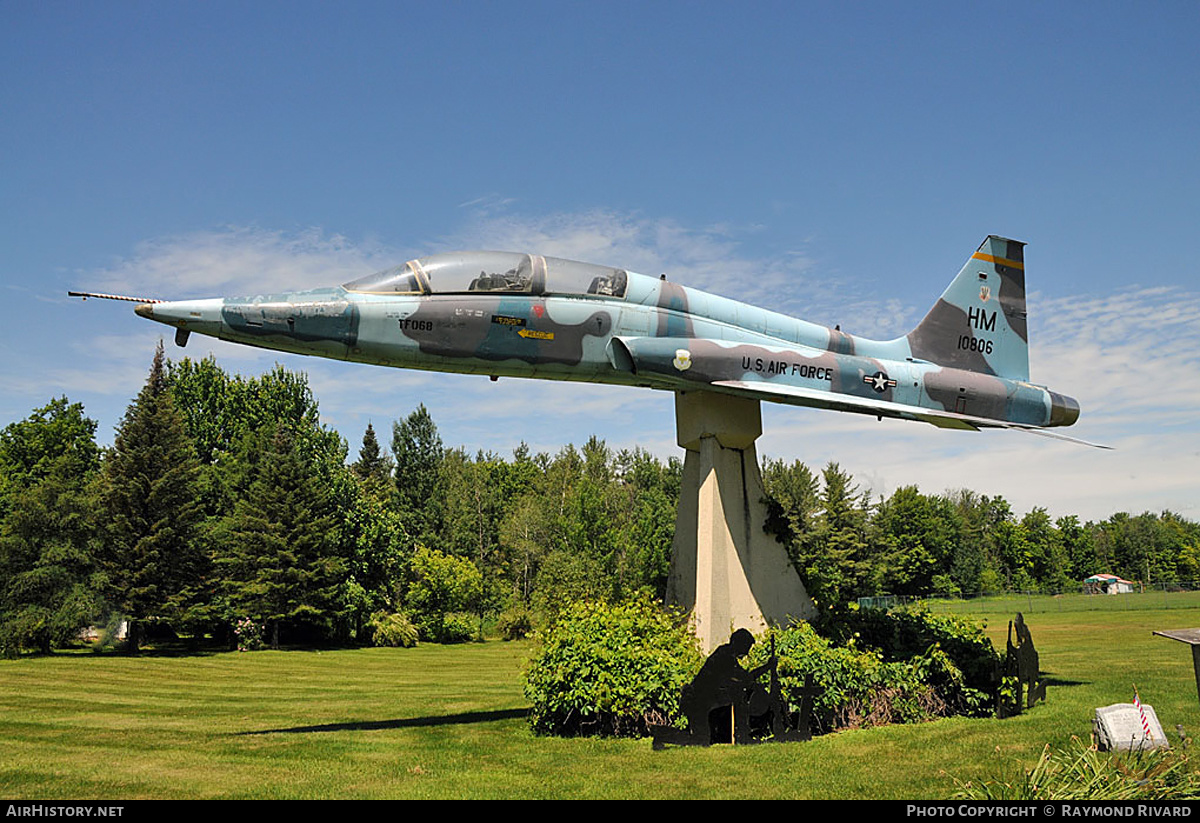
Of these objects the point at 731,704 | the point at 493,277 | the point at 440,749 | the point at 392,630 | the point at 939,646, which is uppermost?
the point at 493,277

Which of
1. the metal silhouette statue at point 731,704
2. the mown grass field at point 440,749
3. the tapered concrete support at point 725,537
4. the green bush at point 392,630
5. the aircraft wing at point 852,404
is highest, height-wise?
the aircraft wing at point 852,404

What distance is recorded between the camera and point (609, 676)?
13.5 meters

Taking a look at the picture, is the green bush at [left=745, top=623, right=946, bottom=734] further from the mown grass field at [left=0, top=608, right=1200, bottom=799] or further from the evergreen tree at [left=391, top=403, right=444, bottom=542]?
the evergreen tree at [left=391, top=403, right=444, bottom=542]

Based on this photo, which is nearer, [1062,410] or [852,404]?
[852,404]

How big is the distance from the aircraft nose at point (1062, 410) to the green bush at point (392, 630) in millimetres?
36243

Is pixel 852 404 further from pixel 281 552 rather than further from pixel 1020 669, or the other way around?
pixel 281 552

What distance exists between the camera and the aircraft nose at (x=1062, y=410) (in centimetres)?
1789

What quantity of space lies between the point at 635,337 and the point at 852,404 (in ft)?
13.3

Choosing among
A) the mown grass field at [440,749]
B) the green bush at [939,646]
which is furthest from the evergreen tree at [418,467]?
the green bush at [939,646]

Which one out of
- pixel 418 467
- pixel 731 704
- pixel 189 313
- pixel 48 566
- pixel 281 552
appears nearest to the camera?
pixel 189 313

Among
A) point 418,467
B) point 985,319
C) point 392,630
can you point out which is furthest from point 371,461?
point 985,319

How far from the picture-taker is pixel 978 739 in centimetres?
1251

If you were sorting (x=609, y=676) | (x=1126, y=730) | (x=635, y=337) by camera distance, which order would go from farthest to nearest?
(x=635, y=337) → (x=609, y=676) → (x=1126, y=730)

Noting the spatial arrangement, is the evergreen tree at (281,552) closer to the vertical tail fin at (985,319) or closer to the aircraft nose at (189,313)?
the aircraft nose at (189,313)
